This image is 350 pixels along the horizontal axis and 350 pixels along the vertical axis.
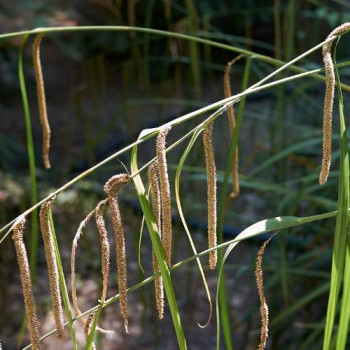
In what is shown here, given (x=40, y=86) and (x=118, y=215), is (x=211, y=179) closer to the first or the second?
(x=118, y=215)

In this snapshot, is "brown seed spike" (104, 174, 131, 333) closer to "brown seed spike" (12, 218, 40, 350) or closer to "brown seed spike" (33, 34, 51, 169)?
"brown seed spike" (12, 218, 40, 350)

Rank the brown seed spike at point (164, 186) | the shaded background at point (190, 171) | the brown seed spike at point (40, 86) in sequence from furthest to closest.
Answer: the shaded background at point (190, 171) → the brown seed spike at point (40, 86) → the brown seed spike at point (164, 186)

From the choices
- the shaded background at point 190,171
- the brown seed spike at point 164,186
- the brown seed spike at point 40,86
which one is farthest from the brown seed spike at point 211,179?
the brown seed spike at point 40,86

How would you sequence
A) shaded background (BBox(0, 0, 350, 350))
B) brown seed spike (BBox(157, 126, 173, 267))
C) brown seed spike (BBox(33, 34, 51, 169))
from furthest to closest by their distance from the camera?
shaded background (BBox(0, 0, 350, 350)) → brown seed spike (BBox(33, 34, 51, 169)) → brown seed spike (BBox(157, 126, 173, 267))

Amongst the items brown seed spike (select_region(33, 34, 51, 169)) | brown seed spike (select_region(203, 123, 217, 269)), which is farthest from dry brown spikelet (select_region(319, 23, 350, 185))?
brown seed spike (select_region(33, 34, 51, 169))

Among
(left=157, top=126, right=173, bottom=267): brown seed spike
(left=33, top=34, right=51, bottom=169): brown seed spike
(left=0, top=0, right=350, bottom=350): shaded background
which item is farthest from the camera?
(left=0, top=0, right=350, bottom=350): shaded background

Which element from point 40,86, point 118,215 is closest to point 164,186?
point 118,215

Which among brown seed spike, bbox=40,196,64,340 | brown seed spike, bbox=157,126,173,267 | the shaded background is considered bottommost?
the shaded background

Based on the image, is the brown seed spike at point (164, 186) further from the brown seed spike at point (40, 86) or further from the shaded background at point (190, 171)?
the brown seed spike at point (40, 86)
